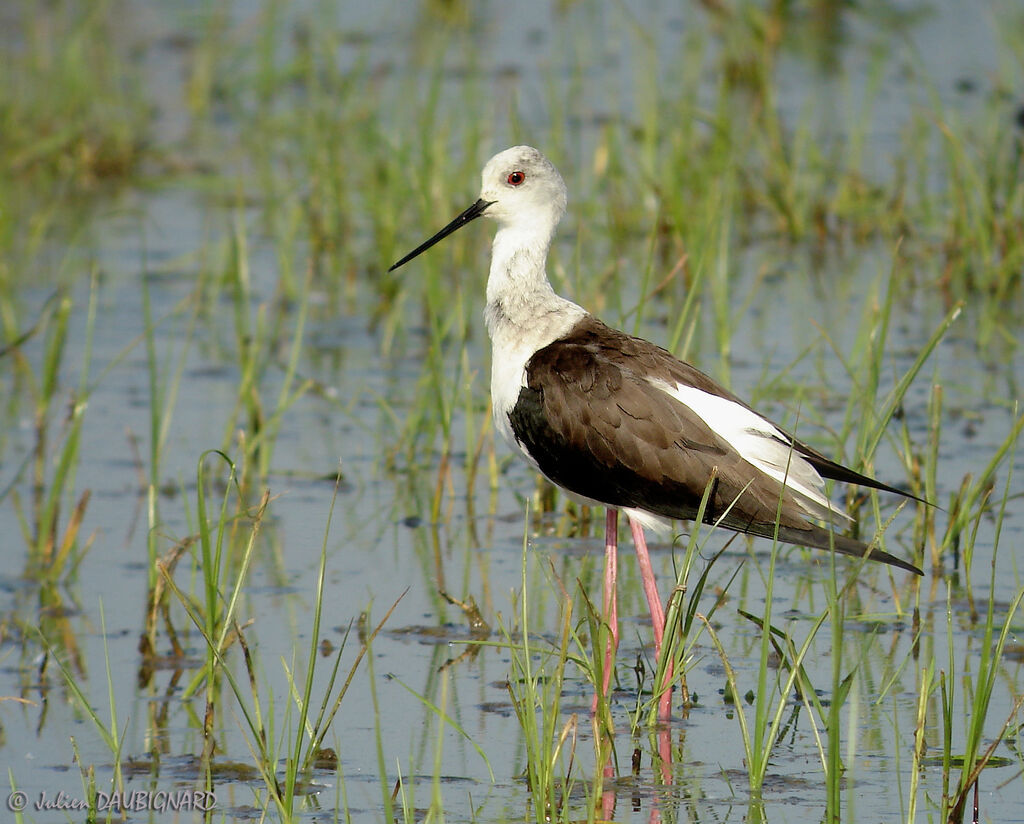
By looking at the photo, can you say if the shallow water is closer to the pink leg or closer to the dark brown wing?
the pink leg

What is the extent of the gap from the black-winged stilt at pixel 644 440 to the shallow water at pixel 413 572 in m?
0.25

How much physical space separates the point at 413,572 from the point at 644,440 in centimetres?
110

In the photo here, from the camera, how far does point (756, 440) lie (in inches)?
182

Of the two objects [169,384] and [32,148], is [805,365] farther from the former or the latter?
[32,148]

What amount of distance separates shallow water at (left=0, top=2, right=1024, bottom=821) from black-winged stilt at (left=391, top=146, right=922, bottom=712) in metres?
0.25

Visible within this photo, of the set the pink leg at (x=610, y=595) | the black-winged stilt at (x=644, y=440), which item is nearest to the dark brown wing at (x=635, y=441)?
the black-winged stilt at (x=644, y=440)

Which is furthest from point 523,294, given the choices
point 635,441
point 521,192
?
point 635,441

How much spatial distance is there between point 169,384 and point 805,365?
266 cm

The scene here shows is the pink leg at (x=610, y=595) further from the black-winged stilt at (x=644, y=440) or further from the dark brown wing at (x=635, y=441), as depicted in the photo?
the dark brown wing at (x=635, y=441)

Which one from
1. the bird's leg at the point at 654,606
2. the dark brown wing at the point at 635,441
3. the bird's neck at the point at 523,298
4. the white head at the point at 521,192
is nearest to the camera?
the bird's leg at the point at 654,606

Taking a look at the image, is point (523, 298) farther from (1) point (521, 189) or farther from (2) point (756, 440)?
(2) point (756, 440)

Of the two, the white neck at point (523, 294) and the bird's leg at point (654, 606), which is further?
the white neck at point (523, 294)

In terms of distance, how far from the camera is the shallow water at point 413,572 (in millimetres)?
3979

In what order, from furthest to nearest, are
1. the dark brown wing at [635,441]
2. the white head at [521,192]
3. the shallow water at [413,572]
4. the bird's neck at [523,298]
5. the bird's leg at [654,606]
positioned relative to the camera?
the white head at [521,192] < the bird's neck at [523,298] < the dark brown wing at [635,441] < the bird's leg at [654,606] < the shallow water at [413,572]
